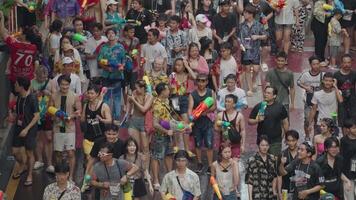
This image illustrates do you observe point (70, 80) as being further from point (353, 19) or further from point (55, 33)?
point (353, 19)

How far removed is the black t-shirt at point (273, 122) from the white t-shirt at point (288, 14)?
6740 millimetres

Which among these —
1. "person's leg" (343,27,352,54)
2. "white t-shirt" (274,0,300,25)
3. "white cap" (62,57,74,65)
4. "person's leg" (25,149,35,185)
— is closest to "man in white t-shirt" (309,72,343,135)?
"white cap" (62,57,74,65)

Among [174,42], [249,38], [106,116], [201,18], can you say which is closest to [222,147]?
[106,116]

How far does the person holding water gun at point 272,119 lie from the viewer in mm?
16047

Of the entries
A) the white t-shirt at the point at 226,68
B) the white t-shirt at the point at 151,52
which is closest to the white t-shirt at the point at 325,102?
the white t-shirt at the point at 226,68

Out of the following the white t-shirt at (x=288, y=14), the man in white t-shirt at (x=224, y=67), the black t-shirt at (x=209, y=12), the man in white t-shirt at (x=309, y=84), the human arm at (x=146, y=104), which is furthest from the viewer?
the white t-shirt at (x=288, y=14)

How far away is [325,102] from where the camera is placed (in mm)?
16812

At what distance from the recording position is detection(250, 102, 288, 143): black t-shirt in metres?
16.0

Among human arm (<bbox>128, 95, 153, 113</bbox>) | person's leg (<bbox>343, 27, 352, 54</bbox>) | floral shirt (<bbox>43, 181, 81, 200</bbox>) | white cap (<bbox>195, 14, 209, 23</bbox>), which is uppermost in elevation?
white cap (<bbox>195, 14, 209, 23</bbox>)

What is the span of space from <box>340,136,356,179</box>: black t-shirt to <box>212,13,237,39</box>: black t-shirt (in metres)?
5.92

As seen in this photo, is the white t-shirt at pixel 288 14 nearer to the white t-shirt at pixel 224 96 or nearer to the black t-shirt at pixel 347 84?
the black t-shirt at pixel 347 84

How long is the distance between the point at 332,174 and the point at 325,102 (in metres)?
2.59

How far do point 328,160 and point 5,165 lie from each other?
569 cm

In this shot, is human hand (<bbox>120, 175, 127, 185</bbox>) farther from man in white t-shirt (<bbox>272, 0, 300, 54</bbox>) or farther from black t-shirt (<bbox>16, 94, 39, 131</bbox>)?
man in white t-shirt (<bbox>272, 0, 300, 54</bbox>)
